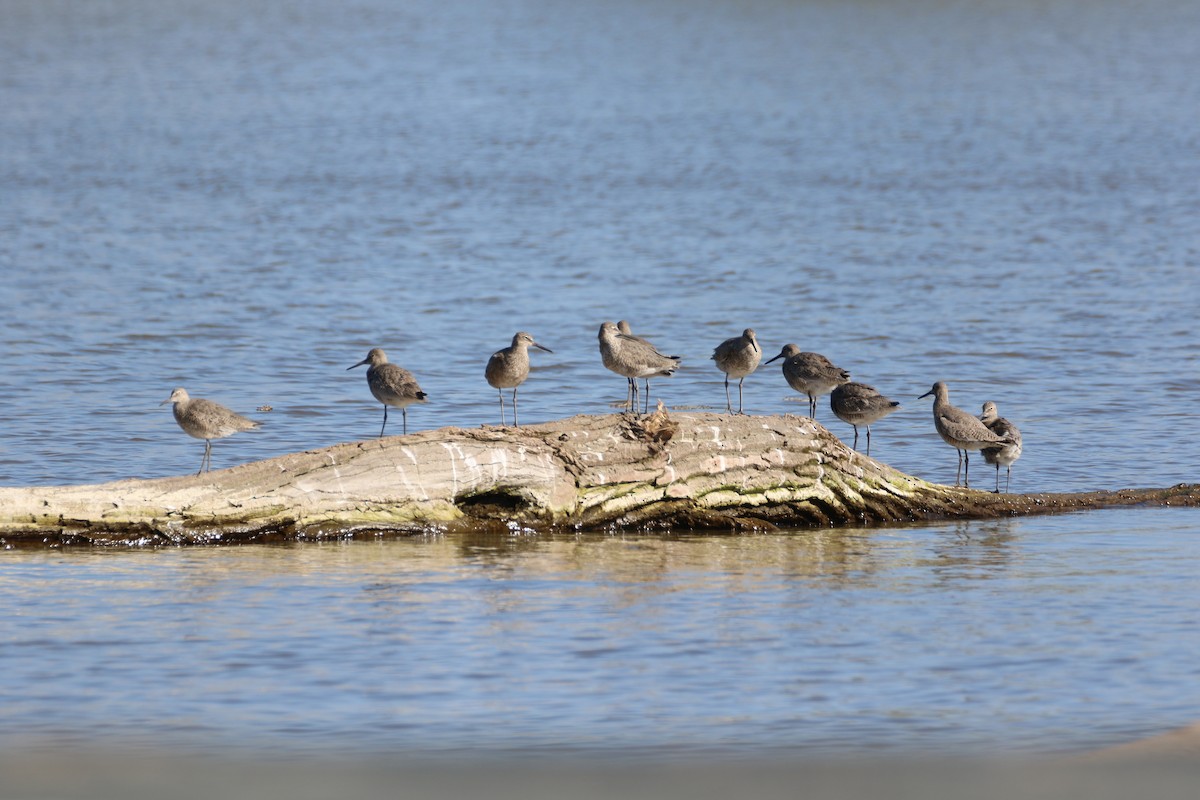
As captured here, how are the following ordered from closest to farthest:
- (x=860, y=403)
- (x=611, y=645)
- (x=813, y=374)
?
(x=611, y=645) < (x=860, y=403) < (x=813, y=374)

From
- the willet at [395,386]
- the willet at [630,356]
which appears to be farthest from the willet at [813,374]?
the willet at [395,386]

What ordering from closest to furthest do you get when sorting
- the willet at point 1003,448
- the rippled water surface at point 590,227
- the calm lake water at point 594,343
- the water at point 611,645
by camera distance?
1. the water at point 611,645
2. the calm lake water at point 594,343
3. the willet at point 1003,448
4. the rippled water surface at point 590,227

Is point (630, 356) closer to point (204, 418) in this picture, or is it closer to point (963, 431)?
point (963, 431)

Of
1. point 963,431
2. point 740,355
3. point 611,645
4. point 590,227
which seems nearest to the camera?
point 611,645

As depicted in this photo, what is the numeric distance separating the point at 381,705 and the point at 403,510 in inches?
114

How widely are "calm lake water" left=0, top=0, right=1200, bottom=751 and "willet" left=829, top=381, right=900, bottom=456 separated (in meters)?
1.35

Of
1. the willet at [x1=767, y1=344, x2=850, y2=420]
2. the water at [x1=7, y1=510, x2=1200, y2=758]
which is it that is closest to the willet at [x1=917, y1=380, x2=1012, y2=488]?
the willet at [x1=767, y1=344, x2=850, y2=420]

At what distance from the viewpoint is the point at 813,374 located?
12492mm

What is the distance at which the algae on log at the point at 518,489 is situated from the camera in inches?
384

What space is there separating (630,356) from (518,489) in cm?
202

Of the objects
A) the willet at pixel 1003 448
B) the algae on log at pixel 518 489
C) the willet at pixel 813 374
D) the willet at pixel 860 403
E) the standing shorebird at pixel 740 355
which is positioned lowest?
the algae on log at pixel 518 489

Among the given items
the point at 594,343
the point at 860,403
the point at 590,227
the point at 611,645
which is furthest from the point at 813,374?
the point at 590,227

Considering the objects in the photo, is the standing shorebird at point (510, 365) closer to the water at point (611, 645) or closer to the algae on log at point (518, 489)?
the algae on log at point (518, 489)

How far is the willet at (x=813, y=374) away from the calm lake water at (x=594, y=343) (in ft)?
4.44
